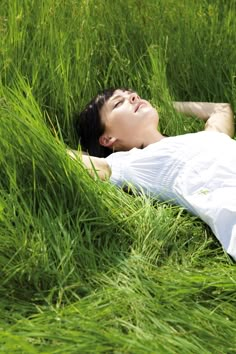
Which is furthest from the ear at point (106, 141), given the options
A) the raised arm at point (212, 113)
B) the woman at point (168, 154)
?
the raised arm at point (212, 113)

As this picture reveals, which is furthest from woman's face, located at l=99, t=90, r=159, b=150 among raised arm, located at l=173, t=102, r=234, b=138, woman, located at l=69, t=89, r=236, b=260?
raised arm, located at l=173, t=102, r=234, b=138

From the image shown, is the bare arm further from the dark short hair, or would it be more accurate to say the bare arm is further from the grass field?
the dark short hair

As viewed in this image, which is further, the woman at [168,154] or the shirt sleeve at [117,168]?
the shirt sleeve at [117,168]

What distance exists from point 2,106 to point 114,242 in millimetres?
507

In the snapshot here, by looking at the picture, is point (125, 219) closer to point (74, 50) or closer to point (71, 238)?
point (71, 238)

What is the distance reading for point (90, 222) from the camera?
73.5 inches

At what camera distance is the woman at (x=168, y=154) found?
2.00m

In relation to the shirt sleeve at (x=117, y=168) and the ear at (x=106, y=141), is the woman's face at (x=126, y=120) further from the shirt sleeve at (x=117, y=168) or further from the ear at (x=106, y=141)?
the shirt sleeve at (x=117, y=168)

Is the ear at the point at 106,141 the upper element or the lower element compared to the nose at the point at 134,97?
lower

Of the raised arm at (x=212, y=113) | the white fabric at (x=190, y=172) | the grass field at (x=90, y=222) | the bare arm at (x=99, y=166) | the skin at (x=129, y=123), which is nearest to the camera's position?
the grass field at (x=90, y=222)

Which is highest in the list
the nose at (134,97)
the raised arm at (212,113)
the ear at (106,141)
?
the nose at (134,97)

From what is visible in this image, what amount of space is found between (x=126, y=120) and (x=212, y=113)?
0.39 meters

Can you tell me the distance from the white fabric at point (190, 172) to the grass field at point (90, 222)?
0.25ft

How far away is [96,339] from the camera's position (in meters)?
1.45
